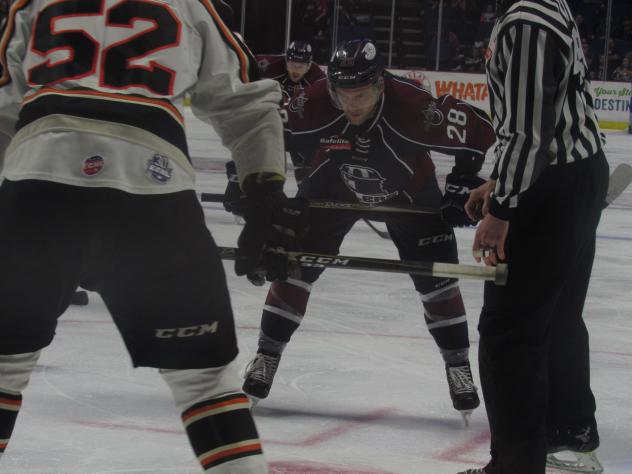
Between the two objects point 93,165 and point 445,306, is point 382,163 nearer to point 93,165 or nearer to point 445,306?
point 445,306

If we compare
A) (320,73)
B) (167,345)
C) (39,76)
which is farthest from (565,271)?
(320,73)

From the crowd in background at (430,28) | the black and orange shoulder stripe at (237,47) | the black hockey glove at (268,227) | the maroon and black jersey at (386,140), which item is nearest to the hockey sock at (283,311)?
the maroon and black jersey at (386,140)

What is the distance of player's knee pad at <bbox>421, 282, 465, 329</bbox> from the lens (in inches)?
124

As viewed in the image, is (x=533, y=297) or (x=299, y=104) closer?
(x=533, y=297)

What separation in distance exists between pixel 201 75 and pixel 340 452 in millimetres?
1180

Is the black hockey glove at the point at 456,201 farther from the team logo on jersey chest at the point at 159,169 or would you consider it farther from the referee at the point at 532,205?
the team logo on jersey chest at the point at 159,169

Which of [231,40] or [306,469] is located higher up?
[231,40]

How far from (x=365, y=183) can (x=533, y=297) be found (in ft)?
3.91

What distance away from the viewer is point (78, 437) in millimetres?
2637

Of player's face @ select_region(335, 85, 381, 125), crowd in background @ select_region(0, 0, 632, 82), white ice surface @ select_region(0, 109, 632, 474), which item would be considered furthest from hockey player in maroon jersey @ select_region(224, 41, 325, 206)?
crowd in background @ select_region(0, 0, 632, 82)

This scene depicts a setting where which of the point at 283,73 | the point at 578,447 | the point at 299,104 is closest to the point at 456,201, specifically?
the point at 299,104

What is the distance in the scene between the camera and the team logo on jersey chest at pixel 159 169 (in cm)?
158

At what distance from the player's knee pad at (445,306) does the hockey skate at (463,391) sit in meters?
0.13

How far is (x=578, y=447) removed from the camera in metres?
2.46
